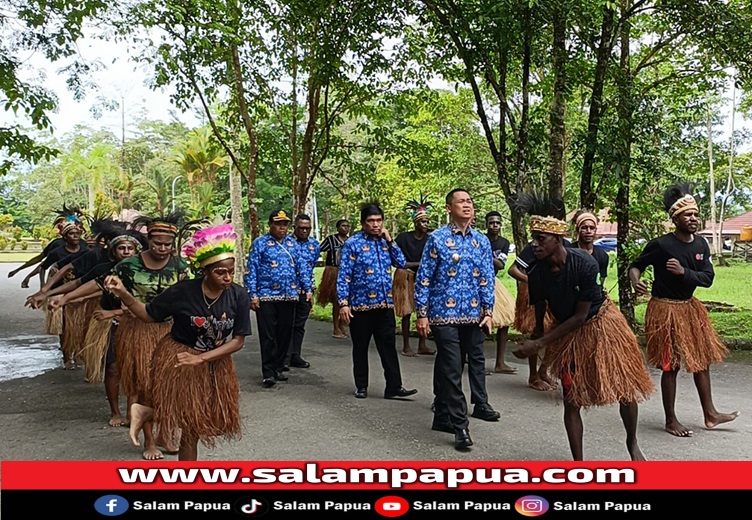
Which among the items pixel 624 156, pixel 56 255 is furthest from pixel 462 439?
pixel 56 255

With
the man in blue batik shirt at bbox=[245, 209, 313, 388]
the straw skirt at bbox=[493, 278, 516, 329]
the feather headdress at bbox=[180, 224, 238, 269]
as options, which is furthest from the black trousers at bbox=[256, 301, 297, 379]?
the feather headdress at bbox=[180, 224, 238, 269]

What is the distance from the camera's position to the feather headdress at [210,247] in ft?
12.8

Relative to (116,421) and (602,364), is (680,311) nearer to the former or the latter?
(602,364)

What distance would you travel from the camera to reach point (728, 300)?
14797mm

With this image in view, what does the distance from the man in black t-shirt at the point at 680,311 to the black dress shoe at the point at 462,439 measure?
1537 millimetres

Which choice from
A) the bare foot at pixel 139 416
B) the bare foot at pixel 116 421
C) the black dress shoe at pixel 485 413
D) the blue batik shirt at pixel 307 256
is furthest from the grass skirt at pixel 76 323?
the black dress shoe at pixel 485 413

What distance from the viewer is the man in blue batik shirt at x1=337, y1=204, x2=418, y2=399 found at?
21.2 feet

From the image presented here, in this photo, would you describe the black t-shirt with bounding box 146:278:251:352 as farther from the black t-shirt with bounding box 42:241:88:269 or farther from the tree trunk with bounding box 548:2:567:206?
the tree trunk with bounding box 548:2:567:206

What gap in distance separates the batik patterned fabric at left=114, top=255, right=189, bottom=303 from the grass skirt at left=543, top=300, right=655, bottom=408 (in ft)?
8.74

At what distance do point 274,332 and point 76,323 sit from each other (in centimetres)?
202

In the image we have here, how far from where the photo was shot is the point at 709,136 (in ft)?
88.4
